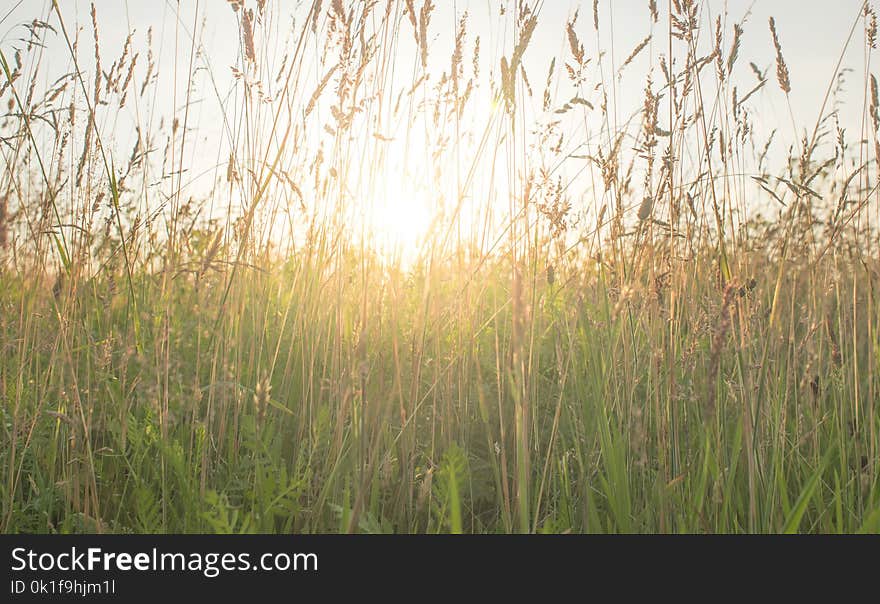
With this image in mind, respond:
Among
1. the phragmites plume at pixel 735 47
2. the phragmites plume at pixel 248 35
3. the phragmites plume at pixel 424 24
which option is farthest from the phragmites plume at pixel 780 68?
the phragmites plume at pixel 248 35

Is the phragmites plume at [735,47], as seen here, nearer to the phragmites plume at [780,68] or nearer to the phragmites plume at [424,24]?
the phragmites plume at [780,68]

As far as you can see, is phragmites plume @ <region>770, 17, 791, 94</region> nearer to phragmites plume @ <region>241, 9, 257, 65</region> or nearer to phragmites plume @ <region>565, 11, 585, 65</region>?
phragmites plume @ <region>565, 11, 585, 65</region>

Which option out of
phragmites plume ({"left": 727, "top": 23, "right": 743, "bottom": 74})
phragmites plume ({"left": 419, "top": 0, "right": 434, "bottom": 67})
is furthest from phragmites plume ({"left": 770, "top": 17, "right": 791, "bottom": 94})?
phragmites plume ({"left": 419, "top": 0, "right": 434, "bottom": 67})

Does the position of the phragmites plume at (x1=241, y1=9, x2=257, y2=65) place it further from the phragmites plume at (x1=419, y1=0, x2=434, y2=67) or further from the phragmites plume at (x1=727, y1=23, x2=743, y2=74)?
the phragmites plume at (x1=727, y1=23, x2=743, y2=74)

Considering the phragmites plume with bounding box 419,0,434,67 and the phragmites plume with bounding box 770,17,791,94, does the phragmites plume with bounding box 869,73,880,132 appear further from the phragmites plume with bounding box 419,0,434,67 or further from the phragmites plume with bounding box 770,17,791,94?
the phragmites plume with bounding box 419,0,434,67

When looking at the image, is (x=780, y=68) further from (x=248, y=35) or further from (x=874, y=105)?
(x=248, y=35)

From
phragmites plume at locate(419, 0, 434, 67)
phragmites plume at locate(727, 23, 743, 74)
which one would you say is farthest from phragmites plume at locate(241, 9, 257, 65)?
phragmites plume at locate(727, 23, 743, 74)

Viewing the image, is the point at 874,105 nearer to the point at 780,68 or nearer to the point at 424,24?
the point at 780,68

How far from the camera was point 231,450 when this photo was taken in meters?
1.31

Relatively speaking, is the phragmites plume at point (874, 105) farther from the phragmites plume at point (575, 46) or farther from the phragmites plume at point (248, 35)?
the phragmites plume at point (248, 35)

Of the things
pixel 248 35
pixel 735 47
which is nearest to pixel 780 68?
pixel 735 47

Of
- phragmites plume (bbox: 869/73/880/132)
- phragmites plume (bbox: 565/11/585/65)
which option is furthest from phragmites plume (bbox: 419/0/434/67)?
phragmites plume (bbox: 869/73/880/132)
